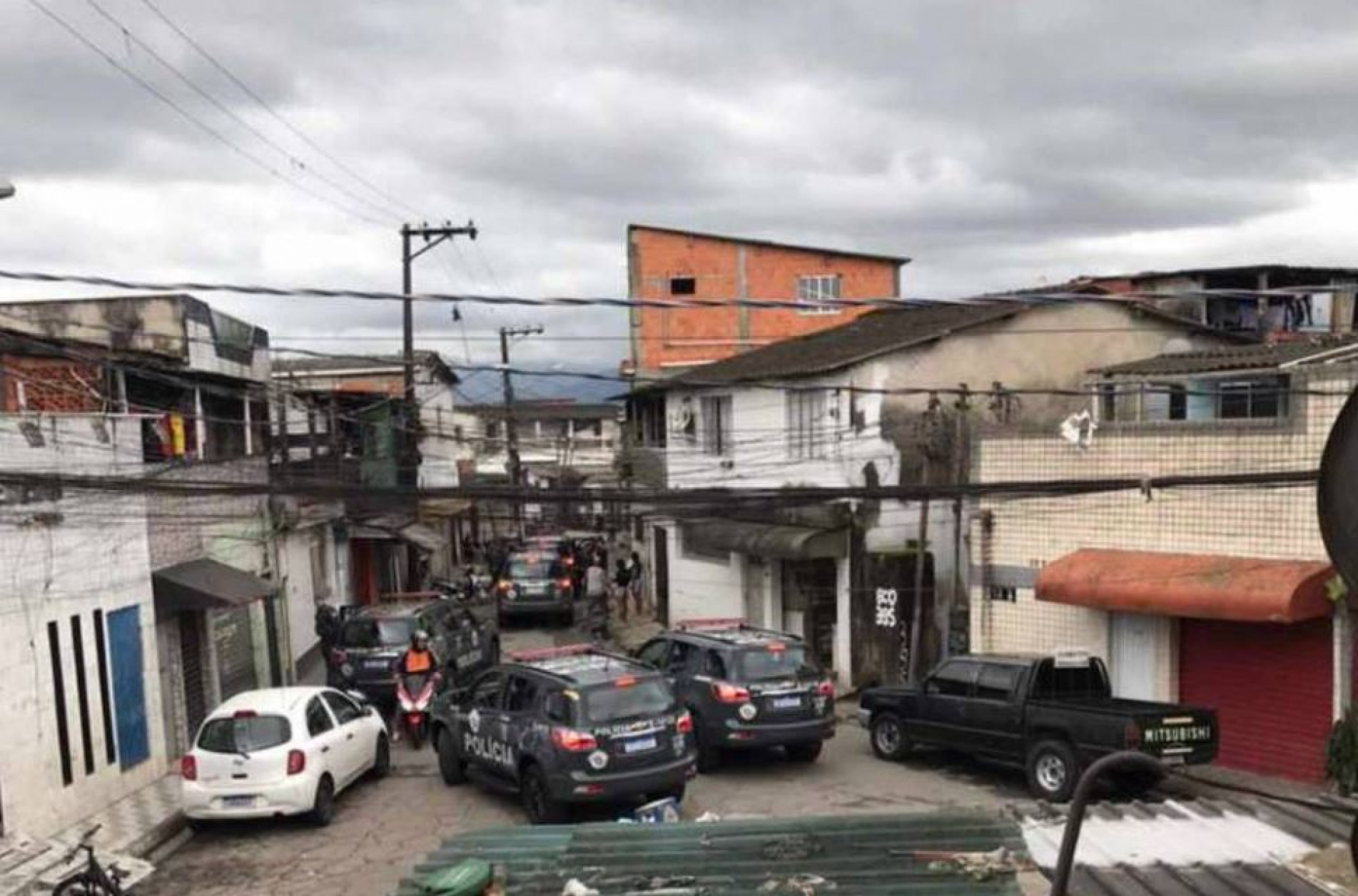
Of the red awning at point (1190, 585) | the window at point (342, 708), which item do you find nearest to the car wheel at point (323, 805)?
the window at point (342, 708)

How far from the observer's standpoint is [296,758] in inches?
580

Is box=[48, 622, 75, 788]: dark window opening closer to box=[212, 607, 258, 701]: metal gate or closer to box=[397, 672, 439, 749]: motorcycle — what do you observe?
box=[397, 672, 439, 749]: motorcycle

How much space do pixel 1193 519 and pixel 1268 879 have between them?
485 inches

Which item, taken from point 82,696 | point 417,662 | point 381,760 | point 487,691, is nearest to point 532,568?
point 417,662

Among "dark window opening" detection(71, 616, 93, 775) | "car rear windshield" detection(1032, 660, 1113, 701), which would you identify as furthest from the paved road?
"dark window opening" detection(71, 616, 93, 775)

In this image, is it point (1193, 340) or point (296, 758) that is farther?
point (1193, 340)

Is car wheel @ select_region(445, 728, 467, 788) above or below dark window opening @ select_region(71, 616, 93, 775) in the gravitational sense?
below

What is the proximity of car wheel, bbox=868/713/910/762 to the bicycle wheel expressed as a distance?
10.5 m

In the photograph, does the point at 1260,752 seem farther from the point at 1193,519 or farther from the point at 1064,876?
the point at 1064,876

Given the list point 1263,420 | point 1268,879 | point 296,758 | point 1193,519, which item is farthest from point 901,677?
point 1268,879

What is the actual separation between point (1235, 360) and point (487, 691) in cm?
1240

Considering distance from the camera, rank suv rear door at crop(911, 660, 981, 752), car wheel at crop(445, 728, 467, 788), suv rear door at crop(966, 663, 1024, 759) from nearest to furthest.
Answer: suv rear door at crop(966, 663, 1024, 759), car wheel at crop(445, 728, 467, 788), suv rear door at crop(911, 660, 981, 752)

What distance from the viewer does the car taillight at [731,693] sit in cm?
1688

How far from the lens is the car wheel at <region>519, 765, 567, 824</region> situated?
46.1 feet
